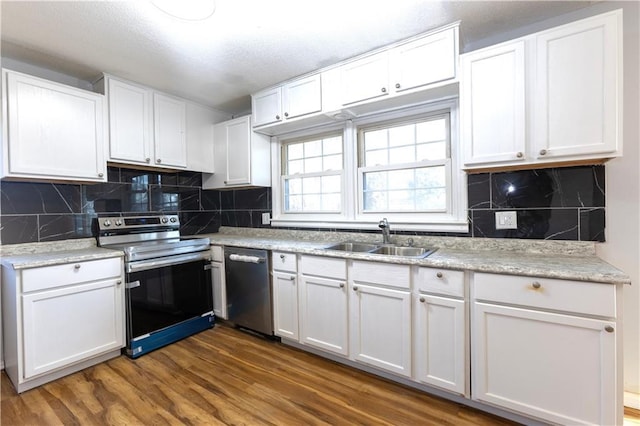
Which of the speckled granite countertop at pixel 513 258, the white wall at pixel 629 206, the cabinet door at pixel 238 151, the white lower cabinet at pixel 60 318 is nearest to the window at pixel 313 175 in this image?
the cabinet door at pixel 238 151

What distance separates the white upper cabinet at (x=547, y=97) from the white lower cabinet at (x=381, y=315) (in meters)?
0.89

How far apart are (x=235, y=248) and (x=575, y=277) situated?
7.98 ft

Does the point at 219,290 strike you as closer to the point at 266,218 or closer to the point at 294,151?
the point at 266,218

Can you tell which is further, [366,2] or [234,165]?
[234,165]

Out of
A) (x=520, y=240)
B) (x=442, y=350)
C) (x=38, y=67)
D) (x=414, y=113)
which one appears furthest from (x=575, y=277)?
(x=38, y=67)

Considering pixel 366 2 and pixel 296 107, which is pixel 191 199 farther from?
pixel 366 2

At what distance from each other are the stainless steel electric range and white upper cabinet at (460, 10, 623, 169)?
2473mm

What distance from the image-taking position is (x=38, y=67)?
7.72 ft

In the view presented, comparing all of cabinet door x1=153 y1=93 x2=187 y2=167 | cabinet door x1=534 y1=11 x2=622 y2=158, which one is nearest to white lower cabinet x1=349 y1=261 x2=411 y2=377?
cabinet door x1=534 y1=11 x2=622 y2=158

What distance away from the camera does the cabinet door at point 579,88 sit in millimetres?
1474

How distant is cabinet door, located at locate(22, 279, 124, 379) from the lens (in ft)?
6.18

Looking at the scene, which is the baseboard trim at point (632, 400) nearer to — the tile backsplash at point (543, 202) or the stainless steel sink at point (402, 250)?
the tile backsplash at point (543, 202)

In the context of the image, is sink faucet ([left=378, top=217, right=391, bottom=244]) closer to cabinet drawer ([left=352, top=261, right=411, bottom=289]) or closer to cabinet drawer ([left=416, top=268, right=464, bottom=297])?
cabinet drawer ([left=352, top=261, right=411, bottom=289])

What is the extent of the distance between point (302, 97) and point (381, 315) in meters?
1.91
